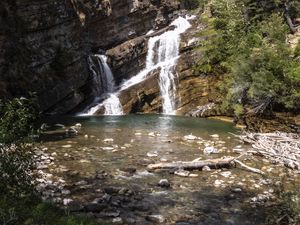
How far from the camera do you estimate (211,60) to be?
1507 inches

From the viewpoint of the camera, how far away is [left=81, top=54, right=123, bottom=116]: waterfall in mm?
35219

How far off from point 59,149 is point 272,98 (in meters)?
15.2

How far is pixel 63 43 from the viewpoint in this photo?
109 ft

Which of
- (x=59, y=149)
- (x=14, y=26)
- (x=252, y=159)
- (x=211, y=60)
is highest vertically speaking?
(x=14, y=26)

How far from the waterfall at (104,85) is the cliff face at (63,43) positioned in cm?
82

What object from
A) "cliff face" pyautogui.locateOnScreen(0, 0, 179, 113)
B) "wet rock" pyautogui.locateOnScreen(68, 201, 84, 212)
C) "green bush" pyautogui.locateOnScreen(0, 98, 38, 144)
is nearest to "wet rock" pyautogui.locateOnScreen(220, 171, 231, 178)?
"wet rock" pyautogui.locateOnScreen(68, 201, 84, 212)

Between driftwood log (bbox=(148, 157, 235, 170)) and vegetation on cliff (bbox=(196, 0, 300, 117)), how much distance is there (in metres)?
11.7

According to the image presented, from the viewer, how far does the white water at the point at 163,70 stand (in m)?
35.7

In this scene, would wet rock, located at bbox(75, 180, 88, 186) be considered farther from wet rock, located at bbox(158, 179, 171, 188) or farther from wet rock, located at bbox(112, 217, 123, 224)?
wet rock, located at bbox(112, 217, 123, 224)

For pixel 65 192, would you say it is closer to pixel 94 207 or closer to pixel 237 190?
pixel 94 207

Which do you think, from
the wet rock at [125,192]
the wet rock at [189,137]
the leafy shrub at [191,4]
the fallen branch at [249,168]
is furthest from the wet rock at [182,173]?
the leafy shrub at [191,4]

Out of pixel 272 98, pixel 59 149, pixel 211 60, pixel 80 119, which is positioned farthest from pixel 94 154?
pixel 211 60

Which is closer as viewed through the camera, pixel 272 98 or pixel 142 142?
pixel 142 142

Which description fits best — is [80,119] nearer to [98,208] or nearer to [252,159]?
[252,159]
